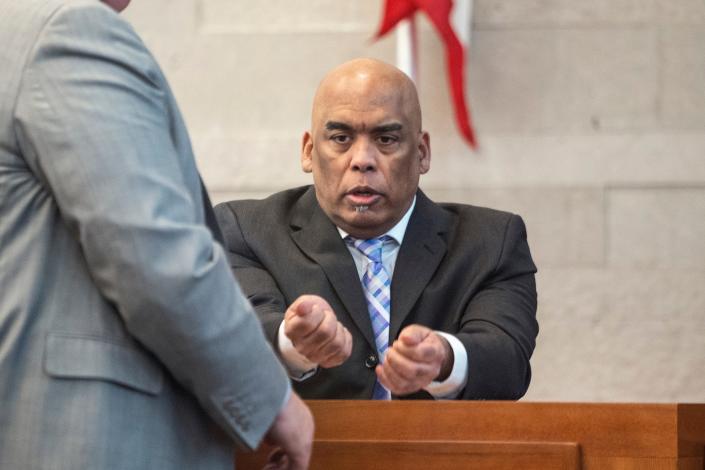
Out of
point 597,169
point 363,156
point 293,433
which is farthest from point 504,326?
point 597,169

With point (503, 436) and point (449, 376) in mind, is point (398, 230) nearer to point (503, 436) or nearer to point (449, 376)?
point (449, 376)

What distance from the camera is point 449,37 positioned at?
4.36 meters

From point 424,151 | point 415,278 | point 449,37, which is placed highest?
point 449,37

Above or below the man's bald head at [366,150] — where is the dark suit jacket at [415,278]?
below

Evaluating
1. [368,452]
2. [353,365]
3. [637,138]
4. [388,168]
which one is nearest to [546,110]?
[637,138]

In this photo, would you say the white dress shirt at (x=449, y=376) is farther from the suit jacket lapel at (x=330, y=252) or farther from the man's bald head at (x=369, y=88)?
the man's bald head at (x=369, y=88)

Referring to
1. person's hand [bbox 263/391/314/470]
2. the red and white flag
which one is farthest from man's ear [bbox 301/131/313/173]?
the red and white flag

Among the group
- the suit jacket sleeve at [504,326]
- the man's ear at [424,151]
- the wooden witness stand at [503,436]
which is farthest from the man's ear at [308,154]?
the wooden witness stand at [503,436]

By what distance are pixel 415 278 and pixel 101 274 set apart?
130cm

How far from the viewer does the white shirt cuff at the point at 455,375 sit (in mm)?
2430

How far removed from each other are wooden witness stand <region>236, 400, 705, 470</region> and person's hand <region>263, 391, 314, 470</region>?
0.79ft

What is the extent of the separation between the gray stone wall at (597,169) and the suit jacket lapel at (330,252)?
1.51 meters

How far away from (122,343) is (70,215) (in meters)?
0.16

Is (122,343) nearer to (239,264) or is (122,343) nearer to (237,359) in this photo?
(237,359)
